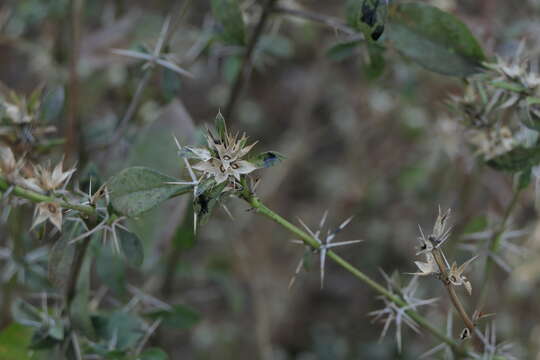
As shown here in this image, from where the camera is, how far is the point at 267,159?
43.0 inches

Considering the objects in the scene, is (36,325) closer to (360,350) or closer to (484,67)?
→ (484,67)

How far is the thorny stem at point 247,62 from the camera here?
161 cm

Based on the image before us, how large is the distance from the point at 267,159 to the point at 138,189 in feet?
0.89

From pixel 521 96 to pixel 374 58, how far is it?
14.9 inches

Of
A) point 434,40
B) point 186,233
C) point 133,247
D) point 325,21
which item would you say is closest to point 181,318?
point 186,233

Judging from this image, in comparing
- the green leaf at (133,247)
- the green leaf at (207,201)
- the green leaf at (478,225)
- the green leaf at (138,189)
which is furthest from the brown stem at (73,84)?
the green leaf at (478,225)

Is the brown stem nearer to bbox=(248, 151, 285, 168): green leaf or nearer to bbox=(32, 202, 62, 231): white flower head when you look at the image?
bbox=(32, 202, 62, 231): white flower head

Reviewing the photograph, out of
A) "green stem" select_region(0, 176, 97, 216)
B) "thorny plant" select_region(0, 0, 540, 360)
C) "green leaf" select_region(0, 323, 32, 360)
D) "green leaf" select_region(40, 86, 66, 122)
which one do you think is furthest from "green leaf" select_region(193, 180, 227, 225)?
"green leaf" select_region(0, 323, 32, 360)

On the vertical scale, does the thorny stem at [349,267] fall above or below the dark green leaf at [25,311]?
above

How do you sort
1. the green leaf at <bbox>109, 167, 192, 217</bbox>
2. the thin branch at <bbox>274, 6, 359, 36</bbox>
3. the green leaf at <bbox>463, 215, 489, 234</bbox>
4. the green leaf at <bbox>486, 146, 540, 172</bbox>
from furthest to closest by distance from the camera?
the green leaf at <bbox>463, 215, 489, 234</bbox>, the thin branch at <bbox>274, 6, 359, 36</bbox>, the green leaf at <bbox>486, 146, 540, 172</bbox>, the green leaf at <bbox>109, 167, 192, 217</bbox>

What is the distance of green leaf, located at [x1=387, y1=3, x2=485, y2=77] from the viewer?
4.77ft

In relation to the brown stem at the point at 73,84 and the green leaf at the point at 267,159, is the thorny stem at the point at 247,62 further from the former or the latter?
the green leaf at the point at 267,159

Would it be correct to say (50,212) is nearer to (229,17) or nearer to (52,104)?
(52,104)

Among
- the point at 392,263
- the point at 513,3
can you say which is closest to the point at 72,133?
the point at 392,263
